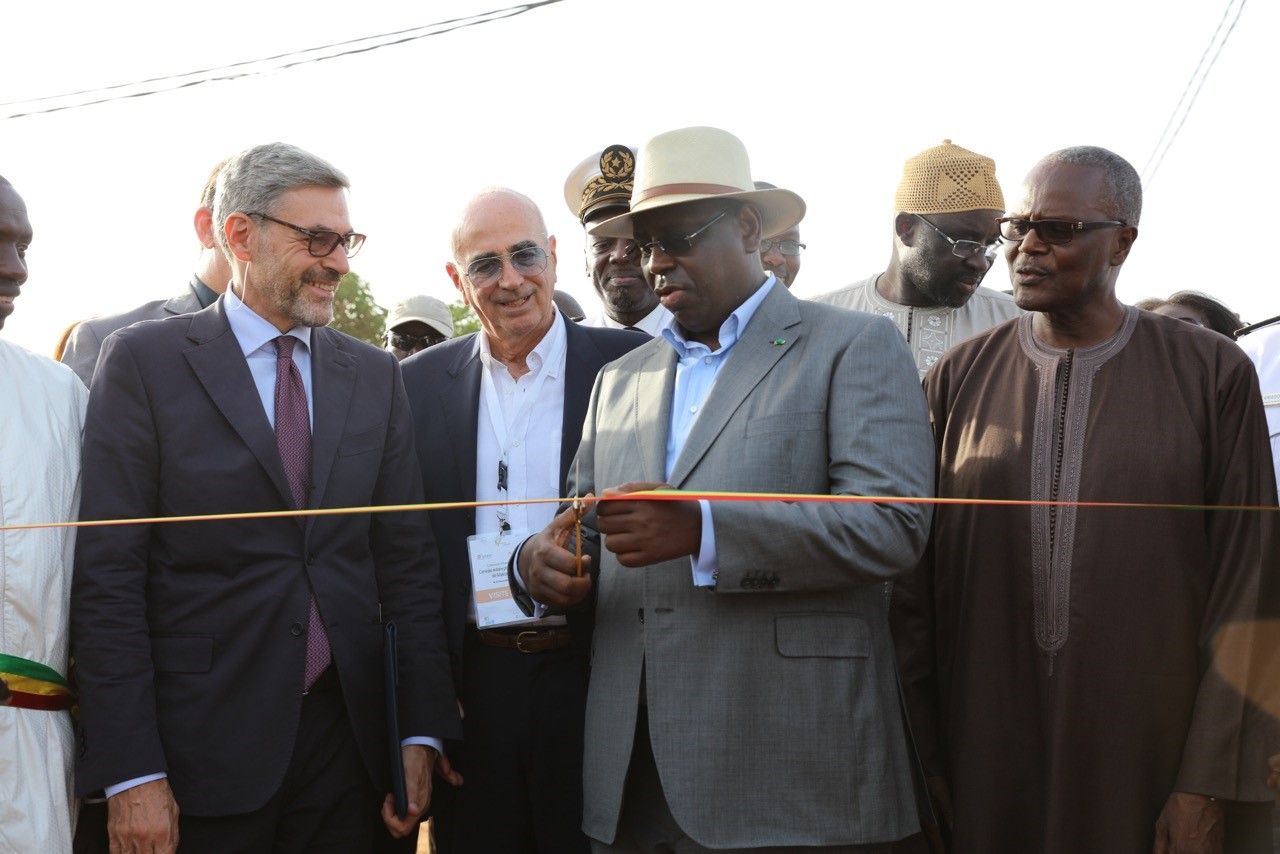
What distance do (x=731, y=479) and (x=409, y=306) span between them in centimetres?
465

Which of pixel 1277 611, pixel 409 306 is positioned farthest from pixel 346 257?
pixel 409 306

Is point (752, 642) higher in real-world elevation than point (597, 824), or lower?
higher

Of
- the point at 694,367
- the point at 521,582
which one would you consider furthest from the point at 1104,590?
the point at 521,582

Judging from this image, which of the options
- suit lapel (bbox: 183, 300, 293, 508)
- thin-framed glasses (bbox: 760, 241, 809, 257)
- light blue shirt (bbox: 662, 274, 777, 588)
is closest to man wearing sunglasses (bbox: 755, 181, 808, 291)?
thin-framed glasses (bbox: 760, 241, 809, 257)

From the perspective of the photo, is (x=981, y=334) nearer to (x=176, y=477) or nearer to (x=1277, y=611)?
(x=1277, y=611)

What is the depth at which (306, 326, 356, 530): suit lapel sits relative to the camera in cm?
345

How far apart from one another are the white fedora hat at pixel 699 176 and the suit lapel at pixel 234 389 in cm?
113

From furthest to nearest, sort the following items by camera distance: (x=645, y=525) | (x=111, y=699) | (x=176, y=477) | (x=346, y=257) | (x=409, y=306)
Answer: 1. (x=409, y=306)
2. (x=346, y=257)
3. (x=176, y=477)
4. (x=111, y=699)
5. (x=645, y=525)

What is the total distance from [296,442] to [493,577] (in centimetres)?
68

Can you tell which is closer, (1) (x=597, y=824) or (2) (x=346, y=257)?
(1) (x=597, y=824)

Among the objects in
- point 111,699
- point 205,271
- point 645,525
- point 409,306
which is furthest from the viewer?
point 409,306

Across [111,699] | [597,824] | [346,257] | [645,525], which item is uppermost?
[346,257]

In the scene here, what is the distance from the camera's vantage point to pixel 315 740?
335cm

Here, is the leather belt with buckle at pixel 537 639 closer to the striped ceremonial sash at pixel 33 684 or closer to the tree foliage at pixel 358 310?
the striped ceremonial sash at pixel 33 684
